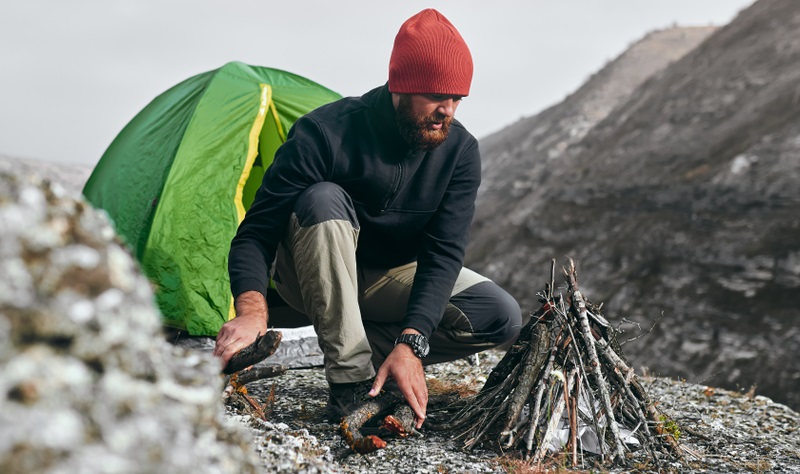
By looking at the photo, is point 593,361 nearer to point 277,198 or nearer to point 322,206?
point 322,206

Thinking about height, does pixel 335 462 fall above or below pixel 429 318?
below

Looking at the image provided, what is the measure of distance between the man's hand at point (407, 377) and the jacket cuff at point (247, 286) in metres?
0.68

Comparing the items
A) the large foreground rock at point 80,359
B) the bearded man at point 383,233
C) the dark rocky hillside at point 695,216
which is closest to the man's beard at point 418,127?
the bearded man at point 383,233

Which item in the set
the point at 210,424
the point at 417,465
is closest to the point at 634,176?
the point at 417,465

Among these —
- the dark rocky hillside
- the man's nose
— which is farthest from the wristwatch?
the dark rocky hillside

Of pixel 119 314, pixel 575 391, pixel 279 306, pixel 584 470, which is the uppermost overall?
pixel 119 314

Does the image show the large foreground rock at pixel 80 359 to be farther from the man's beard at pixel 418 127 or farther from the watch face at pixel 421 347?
the man's beard at pixel 418 127

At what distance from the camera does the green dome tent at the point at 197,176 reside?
18.5ft

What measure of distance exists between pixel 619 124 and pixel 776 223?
12552 mm

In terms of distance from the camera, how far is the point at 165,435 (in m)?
1.27

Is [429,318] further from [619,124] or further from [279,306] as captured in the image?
[619,124]

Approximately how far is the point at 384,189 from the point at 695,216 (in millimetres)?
13745

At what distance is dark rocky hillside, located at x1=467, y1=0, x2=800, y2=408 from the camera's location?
12477 mm

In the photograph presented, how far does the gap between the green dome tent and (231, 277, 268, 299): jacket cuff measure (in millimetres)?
2378
